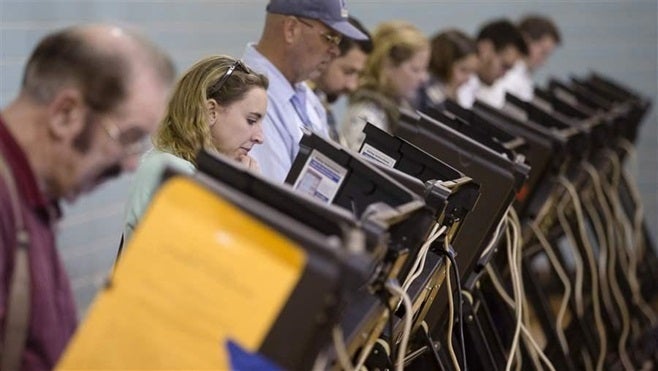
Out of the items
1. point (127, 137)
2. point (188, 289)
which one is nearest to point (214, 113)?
point (127, 137)

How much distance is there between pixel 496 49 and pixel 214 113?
13.9 ft

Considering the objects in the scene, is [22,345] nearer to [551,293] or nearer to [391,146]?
[391,146]

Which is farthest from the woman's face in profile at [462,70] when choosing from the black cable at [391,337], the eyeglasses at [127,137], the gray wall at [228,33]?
the eyeglasses at [127,137]

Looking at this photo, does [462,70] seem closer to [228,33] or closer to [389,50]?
[389,50]

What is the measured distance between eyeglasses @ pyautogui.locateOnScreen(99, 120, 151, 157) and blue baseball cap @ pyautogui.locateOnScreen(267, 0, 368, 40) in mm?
1945

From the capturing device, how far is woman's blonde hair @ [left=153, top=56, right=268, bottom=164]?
3221 millimetres

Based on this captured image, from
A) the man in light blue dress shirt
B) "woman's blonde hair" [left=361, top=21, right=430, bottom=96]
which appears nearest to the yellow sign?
the man in light blue dress shirt

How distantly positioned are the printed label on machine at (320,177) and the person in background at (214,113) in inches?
20.3

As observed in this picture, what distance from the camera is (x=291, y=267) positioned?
6.56 ft

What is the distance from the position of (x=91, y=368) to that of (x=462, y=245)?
1555 mm

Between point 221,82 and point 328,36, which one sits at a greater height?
point 328,36

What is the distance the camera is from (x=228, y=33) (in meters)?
6.49

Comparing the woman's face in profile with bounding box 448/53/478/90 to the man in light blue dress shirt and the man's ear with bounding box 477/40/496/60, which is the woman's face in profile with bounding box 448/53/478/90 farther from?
the man in light blue dress shirt

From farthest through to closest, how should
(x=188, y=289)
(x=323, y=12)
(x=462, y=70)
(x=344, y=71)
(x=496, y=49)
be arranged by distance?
(x=496, y=49) → (x=462, y=70) → (x=344, y=71) → (x=323, y=12) → (x=188, y=289)
